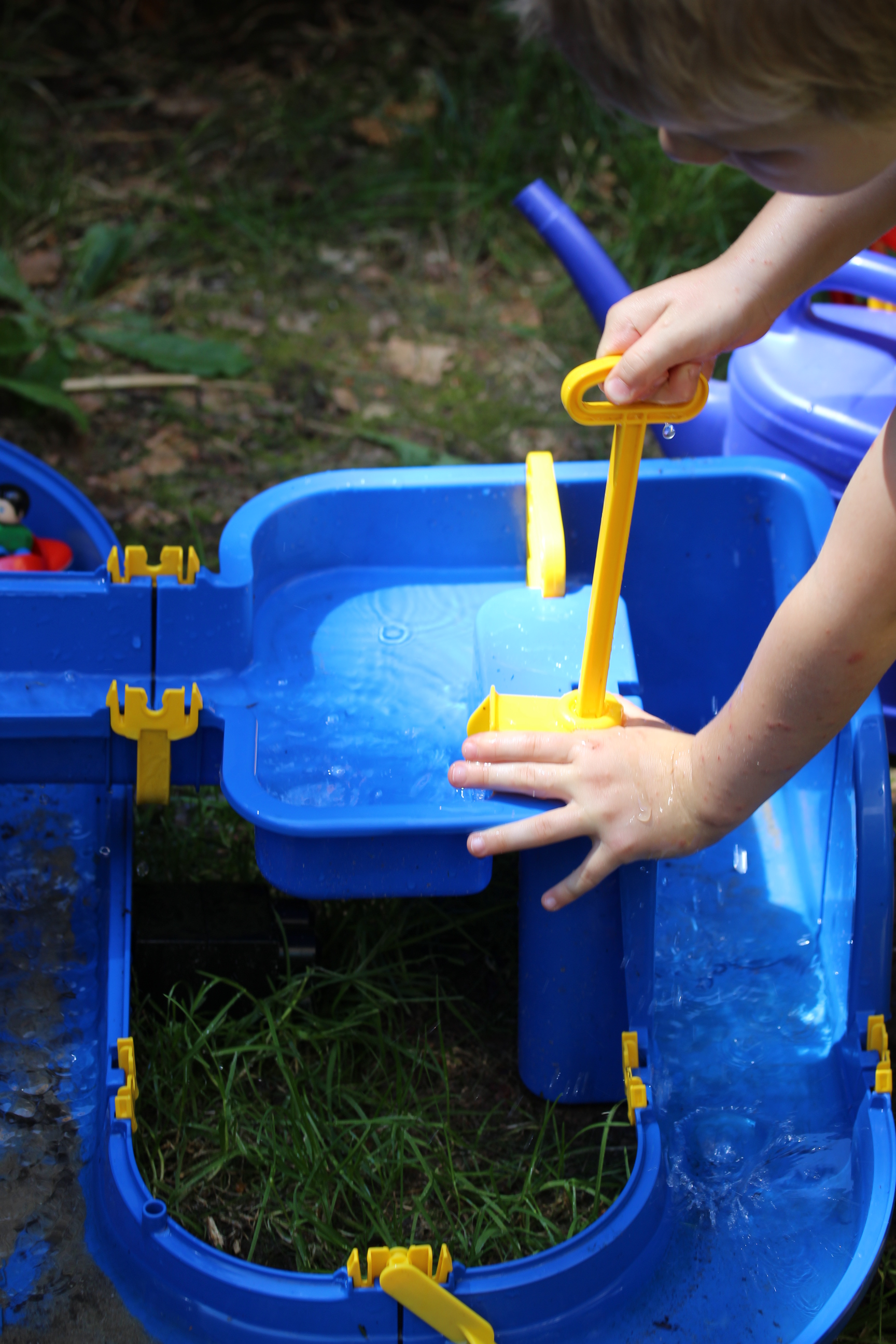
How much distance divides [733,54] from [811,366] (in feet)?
3.23

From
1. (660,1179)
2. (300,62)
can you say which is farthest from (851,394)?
(300,62)

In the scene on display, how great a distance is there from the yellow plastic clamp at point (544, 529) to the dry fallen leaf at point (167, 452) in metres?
0.84

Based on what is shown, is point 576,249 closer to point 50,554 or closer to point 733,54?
point 50,554

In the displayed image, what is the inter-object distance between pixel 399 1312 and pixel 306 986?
0.40 metres

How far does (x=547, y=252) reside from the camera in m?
2.53

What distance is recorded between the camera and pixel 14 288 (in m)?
2.20

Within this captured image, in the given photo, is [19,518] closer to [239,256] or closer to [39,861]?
[39,861]

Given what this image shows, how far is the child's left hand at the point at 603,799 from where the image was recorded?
1083mm

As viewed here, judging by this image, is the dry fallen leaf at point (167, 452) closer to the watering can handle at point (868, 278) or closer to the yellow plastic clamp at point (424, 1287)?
the watering can handle at point (868, 278)

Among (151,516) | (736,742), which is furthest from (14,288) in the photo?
(736,742)

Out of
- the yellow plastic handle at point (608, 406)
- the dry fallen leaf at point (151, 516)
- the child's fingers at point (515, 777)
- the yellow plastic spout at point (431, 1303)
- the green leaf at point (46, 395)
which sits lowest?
the yellow plastic spout at point (431, 1303)

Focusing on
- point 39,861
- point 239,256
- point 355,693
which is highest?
point 239,256

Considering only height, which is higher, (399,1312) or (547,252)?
(547,252)

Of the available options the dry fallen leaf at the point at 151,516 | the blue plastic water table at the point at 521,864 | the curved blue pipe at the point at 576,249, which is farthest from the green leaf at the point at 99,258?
the curved blue pipe at the point at 576,249
